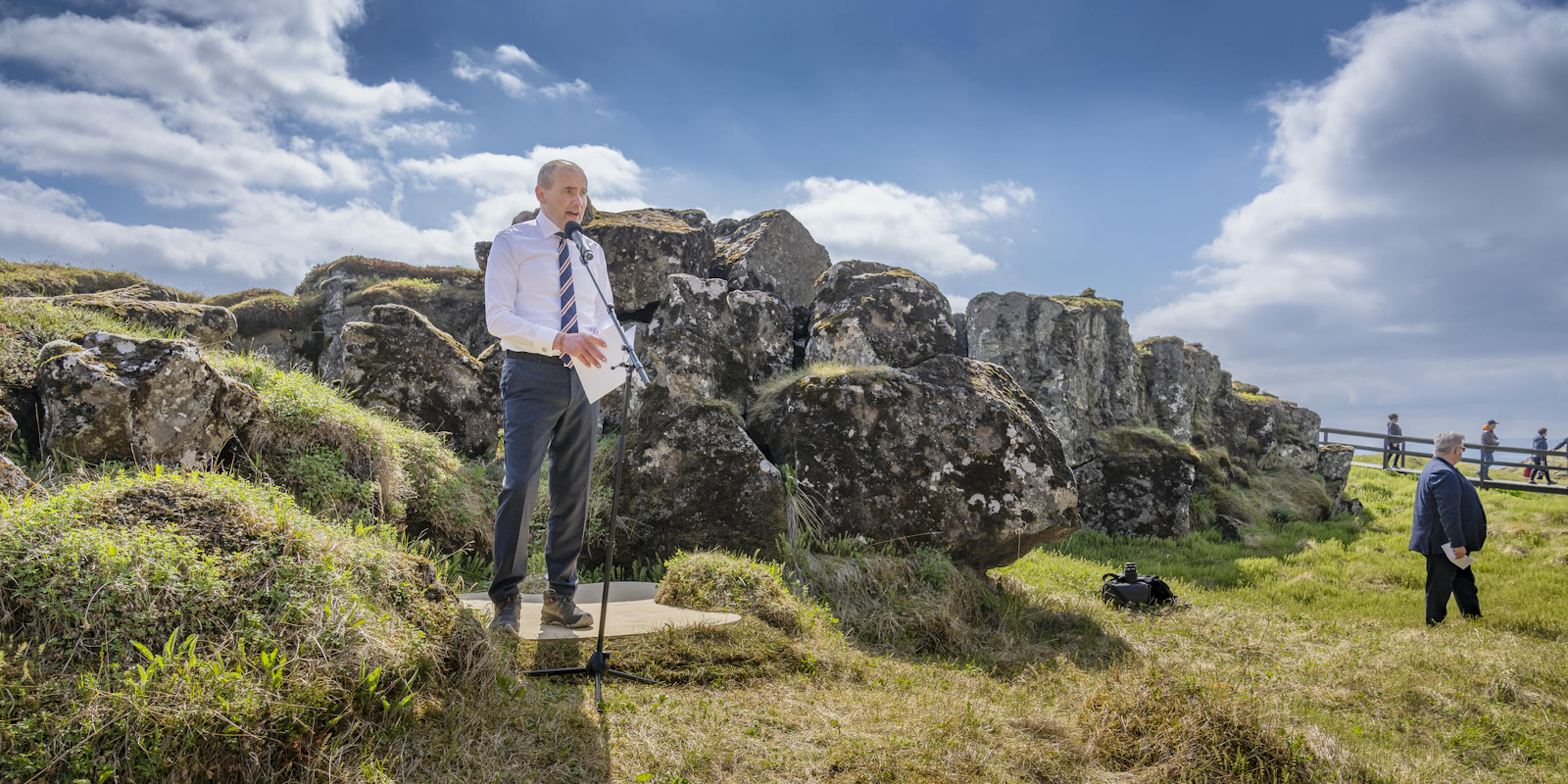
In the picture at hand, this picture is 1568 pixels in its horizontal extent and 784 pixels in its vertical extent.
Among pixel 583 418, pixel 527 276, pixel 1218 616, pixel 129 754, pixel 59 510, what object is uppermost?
pixel 527 276

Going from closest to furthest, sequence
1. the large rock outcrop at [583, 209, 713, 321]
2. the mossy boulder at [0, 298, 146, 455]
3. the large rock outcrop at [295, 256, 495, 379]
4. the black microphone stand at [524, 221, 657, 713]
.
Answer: the black microphone stand at [524, 221, 657, 713] → the mossy boulder at [0, 298, 146, 455] → the large rock outcrop at [583, 209, 713, 321] → the large rock outcrop at [295, 256, 495, 379]

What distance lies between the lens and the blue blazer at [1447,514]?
25.5ft

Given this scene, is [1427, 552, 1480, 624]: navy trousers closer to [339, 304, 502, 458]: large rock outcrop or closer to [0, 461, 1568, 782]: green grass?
[0, 461, 1568, 782]: green grass

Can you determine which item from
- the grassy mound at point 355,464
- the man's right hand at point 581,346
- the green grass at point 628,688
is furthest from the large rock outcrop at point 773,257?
the man's right hand at point 581,346

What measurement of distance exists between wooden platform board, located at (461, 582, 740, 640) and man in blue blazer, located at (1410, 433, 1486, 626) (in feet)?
25.4

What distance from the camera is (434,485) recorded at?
6312mm

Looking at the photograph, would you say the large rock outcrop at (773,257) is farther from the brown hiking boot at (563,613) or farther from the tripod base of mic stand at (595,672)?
the tripod base of mic stand at (595,672)

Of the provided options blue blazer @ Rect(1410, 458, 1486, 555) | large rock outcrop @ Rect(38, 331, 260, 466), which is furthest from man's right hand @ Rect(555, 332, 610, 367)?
blue blazer @ Rect(1410, 458, 1486, 555)

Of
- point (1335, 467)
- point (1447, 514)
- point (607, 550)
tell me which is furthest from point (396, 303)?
point (1335, 467)

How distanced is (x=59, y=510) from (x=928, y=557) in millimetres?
5932

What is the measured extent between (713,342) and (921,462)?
2.64 meters

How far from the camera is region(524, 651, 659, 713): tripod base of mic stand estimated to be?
3756 mm

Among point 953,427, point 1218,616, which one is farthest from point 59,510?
point 1218,616

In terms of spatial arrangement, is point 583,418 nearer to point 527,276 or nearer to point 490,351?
point 527,276
